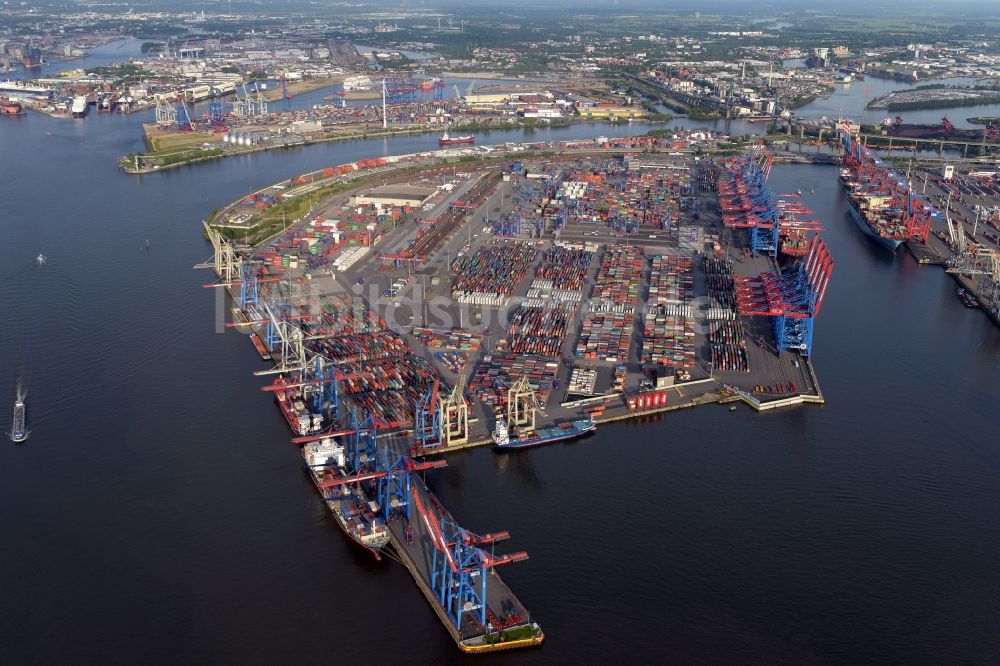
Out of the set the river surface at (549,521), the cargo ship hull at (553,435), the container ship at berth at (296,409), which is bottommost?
the river surface at (549,521)

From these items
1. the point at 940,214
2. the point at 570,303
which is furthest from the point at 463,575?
the point at 940,214

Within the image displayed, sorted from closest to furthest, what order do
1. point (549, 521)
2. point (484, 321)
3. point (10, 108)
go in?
point (549, 521) → point (484, 321) → point (10, 108)

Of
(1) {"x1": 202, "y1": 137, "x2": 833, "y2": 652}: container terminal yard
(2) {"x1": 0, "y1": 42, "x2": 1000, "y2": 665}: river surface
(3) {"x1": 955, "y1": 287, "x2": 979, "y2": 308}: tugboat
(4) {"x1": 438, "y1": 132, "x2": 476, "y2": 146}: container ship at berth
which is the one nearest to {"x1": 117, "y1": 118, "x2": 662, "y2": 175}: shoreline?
(4) {"x1": 438, "y1": 132, "x2": 476, "y2": 146}: container ship at berth

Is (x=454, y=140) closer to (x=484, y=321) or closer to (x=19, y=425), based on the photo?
(x=484, y=321)

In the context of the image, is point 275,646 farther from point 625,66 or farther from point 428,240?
point 625,66

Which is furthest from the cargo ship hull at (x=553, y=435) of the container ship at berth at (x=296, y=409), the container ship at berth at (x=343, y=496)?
the container ship at berth at (x=296, y=409)

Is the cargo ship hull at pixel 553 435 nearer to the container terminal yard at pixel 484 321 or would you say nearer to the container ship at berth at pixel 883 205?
the container terminal yard at pixel 484 321
